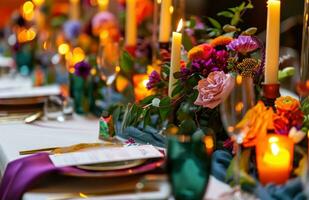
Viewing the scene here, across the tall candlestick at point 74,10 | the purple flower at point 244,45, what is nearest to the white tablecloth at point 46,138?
the purple flower at point 244,45

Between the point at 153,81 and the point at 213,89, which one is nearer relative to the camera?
the point at 213,89

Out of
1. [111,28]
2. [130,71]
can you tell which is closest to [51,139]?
[130,71]

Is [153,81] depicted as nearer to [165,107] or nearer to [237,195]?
[165,107]

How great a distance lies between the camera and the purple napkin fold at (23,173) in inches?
48.1

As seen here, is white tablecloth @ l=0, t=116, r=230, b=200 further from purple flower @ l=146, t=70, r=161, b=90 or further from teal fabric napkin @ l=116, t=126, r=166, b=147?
purple flower @ l=146, t=70, r=161, b=90

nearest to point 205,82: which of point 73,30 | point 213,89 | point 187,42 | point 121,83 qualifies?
point 213,89

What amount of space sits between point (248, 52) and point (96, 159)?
0.48m

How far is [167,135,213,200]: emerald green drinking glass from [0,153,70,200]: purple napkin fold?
272 mm

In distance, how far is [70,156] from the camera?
4.28ft

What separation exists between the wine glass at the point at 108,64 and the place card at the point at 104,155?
1.89ft

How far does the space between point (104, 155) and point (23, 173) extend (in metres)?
0.17

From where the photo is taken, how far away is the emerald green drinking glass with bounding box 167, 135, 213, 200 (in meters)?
1.08

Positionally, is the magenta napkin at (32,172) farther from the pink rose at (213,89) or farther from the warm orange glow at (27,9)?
the warm orange glow at (27,9)

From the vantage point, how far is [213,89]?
53.9 inches
